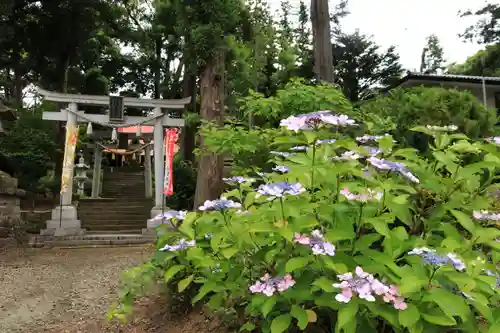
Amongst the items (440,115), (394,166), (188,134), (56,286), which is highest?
(188,134)

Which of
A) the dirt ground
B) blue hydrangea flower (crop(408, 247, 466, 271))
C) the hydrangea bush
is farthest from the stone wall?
blue hydrangea flower (crop(408, 247, 466, 271))

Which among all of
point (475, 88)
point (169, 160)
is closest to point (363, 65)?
point (475, 88)

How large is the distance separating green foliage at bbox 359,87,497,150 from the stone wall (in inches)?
479

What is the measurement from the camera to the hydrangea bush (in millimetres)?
1487

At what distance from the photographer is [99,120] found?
14.4 meters

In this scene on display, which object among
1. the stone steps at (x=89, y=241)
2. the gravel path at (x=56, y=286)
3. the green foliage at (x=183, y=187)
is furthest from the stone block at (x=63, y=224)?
the green foliage at (x=183, y=187)

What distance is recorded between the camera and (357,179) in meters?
2.03

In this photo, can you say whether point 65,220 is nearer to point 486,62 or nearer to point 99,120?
point 99,120

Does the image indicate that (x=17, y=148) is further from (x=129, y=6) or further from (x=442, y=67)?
(x=442, y=67)

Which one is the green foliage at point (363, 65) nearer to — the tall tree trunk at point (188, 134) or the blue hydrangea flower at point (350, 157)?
the tall tree trunk at point (188, 134)

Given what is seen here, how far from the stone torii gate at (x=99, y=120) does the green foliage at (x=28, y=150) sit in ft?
17.1

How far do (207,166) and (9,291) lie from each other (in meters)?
3.77

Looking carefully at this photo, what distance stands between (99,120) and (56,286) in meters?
8.33

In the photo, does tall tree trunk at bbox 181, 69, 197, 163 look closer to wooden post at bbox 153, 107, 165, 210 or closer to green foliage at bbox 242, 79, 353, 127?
wooden post at bbox 153, 107, 165, 210
